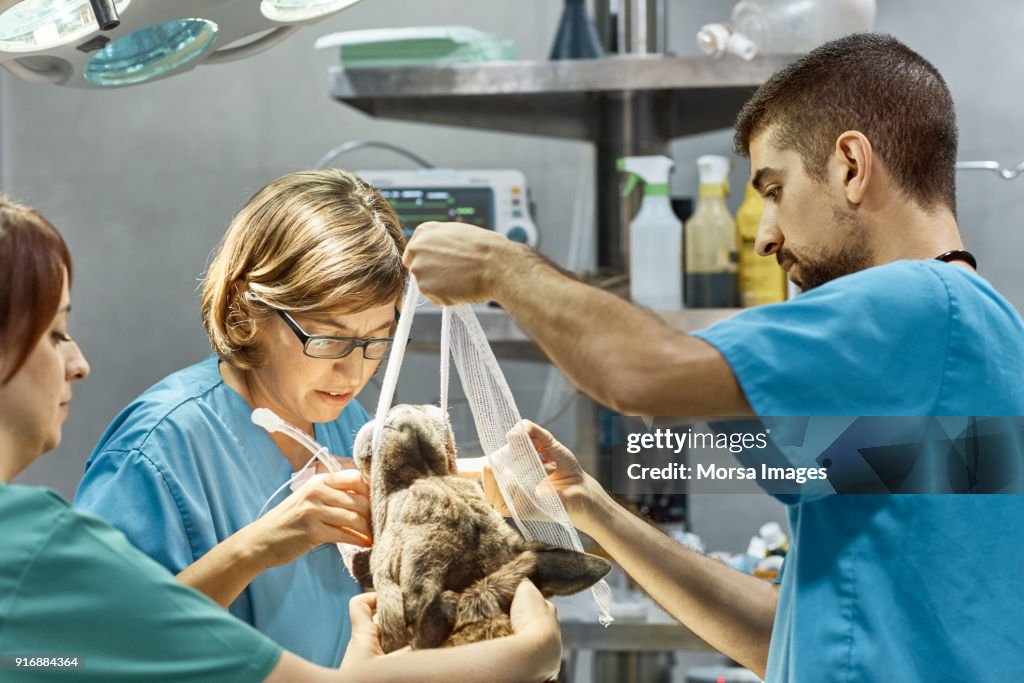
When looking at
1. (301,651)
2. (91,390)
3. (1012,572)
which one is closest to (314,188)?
(301,651)

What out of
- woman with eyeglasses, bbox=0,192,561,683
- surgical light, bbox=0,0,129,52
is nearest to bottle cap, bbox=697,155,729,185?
surgical light, bbox=0,0,129,52

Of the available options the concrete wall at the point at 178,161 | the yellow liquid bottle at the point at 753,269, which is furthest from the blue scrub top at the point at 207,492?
the concrete wall at the point at 178,161

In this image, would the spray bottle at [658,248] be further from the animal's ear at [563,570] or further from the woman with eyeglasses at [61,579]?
the woman with eyeglasses at [61,579]

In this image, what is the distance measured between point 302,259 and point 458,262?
0.83 feet

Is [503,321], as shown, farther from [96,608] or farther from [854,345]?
[96,608]

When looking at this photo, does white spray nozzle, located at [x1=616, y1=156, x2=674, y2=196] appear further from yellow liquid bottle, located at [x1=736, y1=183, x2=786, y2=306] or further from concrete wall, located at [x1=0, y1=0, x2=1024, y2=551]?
concrete wall, located at [x1=0, y1=0, x2=1024, y2=551]

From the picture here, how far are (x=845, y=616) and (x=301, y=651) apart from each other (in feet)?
1.78

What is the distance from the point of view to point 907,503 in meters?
Answer: 0.93

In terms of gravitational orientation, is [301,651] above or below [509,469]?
below

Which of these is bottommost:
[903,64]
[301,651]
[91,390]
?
[91,390]

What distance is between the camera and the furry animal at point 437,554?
0.89 meters

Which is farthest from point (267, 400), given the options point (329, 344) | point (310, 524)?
point (310, 524)

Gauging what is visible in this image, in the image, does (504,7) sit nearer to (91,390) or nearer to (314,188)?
(91,390)

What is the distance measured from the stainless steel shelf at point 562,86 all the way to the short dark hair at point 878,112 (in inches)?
39.4
